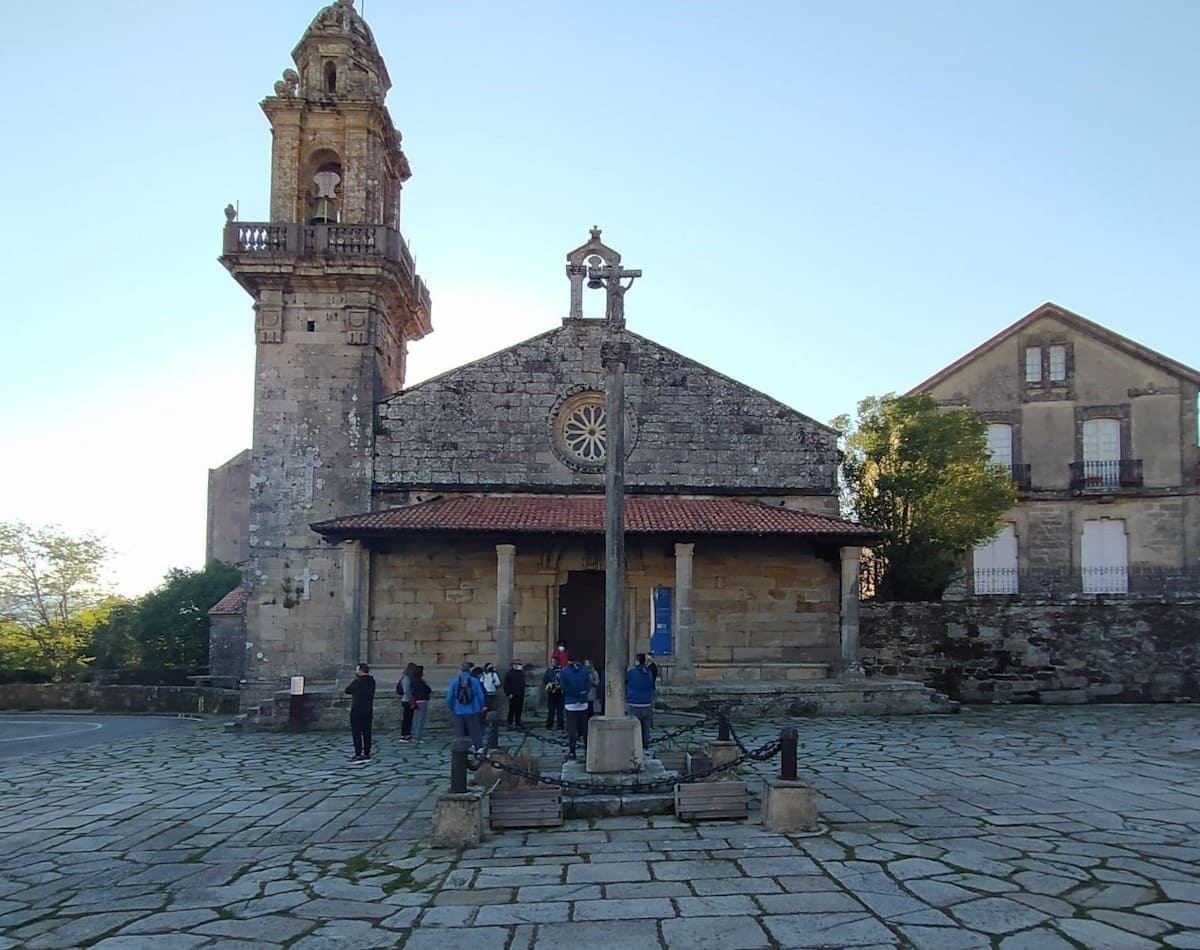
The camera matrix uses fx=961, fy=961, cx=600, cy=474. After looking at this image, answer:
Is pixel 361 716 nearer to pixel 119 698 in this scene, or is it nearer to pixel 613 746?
pixel 613 746

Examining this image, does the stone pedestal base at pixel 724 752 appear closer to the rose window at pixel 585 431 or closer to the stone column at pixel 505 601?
the stone column at pixel 505 601

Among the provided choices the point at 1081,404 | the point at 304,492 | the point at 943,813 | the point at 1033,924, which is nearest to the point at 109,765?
the point at 304,492

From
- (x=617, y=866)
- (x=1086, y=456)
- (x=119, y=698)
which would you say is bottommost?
(x=119, y=698)

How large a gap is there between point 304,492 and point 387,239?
5.59 meters

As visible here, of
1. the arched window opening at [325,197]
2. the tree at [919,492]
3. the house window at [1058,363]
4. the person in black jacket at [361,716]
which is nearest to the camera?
the person in black jacket at [361,716]

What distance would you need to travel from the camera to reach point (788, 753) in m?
8.19

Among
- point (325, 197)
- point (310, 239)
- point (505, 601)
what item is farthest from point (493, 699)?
point (325, 197)

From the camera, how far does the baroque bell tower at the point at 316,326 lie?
63.6 feet

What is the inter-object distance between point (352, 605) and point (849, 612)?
9343 mm

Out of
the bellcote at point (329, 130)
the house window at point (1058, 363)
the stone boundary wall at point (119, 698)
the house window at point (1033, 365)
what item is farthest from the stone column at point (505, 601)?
the house window at point (1058, 363)

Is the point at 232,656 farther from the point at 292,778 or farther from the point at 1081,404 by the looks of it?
the point at 1081,404

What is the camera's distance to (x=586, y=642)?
64.2ft

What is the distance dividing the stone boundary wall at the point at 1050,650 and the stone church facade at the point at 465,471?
7.20 feet

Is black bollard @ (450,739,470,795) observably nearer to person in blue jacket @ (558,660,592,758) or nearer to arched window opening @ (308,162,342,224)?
person in blue jacket @ (558,660,592,758)
